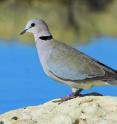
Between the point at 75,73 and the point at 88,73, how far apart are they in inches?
5.0

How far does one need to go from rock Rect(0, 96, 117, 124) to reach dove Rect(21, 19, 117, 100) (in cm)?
34

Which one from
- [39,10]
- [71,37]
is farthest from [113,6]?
[71,37]

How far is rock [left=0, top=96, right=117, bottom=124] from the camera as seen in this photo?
629 cm

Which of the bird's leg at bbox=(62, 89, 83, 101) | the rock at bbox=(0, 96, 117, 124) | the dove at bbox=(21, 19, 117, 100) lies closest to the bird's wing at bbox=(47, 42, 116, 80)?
the dove at bbox=(21, 19, 117, 100)

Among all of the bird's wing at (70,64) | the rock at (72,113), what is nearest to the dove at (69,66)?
the bird's wing at (70,64)

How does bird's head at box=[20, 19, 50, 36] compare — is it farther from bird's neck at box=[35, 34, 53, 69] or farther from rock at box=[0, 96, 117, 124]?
rock at box=[0, 96, 117, 124]

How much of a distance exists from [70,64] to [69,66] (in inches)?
1.1

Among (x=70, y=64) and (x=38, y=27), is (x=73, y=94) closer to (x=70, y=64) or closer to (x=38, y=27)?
(x=70, y=64)

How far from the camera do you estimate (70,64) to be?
7.12m

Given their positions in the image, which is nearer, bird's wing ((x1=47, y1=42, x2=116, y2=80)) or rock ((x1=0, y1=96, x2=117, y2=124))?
rock ((x1=0, y1=96, x2=117, y2=124))

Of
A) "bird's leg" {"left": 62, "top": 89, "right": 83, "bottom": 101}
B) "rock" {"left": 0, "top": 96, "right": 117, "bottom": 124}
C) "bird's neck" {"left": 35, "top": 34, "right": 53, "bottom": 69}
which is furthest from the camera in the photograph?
"bird's neck" {"left": 35, "top": 34, "right": 53, "bottom": 69}

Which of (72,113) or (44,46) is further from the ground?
(44,46)

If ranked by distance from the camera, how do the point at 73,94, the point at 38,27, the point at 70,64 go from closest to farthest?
the point at 73,94 < the point at 70,64 < the point at 38,27

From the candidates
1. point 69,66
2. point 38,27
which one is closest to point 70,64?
point 69,66
